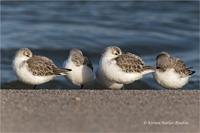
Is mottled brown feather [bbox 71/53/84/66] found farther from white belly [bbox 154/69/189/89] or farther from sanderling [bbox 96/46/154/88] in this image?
white belly [bbox 154/69/189/89]

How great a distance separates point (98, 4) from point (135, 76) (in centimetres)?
1338

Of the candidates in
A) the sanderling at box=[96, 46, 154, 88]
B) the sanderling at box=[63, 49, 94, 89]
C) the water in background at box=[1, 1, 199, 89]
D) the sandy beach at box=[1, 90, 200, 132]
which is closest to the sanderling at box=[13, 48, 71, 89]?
the sanderling at box=[63, 49, 94, 89]

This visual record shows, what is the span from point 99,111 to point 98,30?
11438mm

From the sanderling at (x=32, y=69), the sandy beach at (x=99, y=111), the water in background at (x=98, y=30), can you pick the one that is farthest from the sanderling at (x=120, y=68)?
the water in background at (x=98, y=30)

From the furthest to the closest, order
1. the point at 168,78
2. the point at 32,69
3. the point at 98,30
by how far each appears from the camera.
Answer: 1. the point at 98,30
2. the point at 168,78
3. the point at 32,69

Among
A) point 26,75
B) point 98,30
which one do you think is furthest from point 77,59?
point 98,30

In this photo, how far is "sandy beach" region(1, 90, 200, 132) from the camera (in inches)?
215

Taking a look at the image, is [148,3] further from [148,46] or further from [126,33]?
[148,46]

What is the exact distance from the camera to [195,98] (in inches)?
272

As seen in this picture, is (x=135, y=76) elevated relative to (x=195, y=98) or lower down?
elevated

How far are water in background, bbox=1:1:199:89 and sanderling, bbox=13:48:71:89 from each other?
3020 mm

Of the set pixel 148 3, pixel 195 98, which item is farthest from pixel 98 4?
pixel 195 98

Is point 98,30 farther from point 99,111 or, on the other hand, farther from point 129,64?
point 99,111

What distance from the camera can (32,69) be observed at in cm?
838
